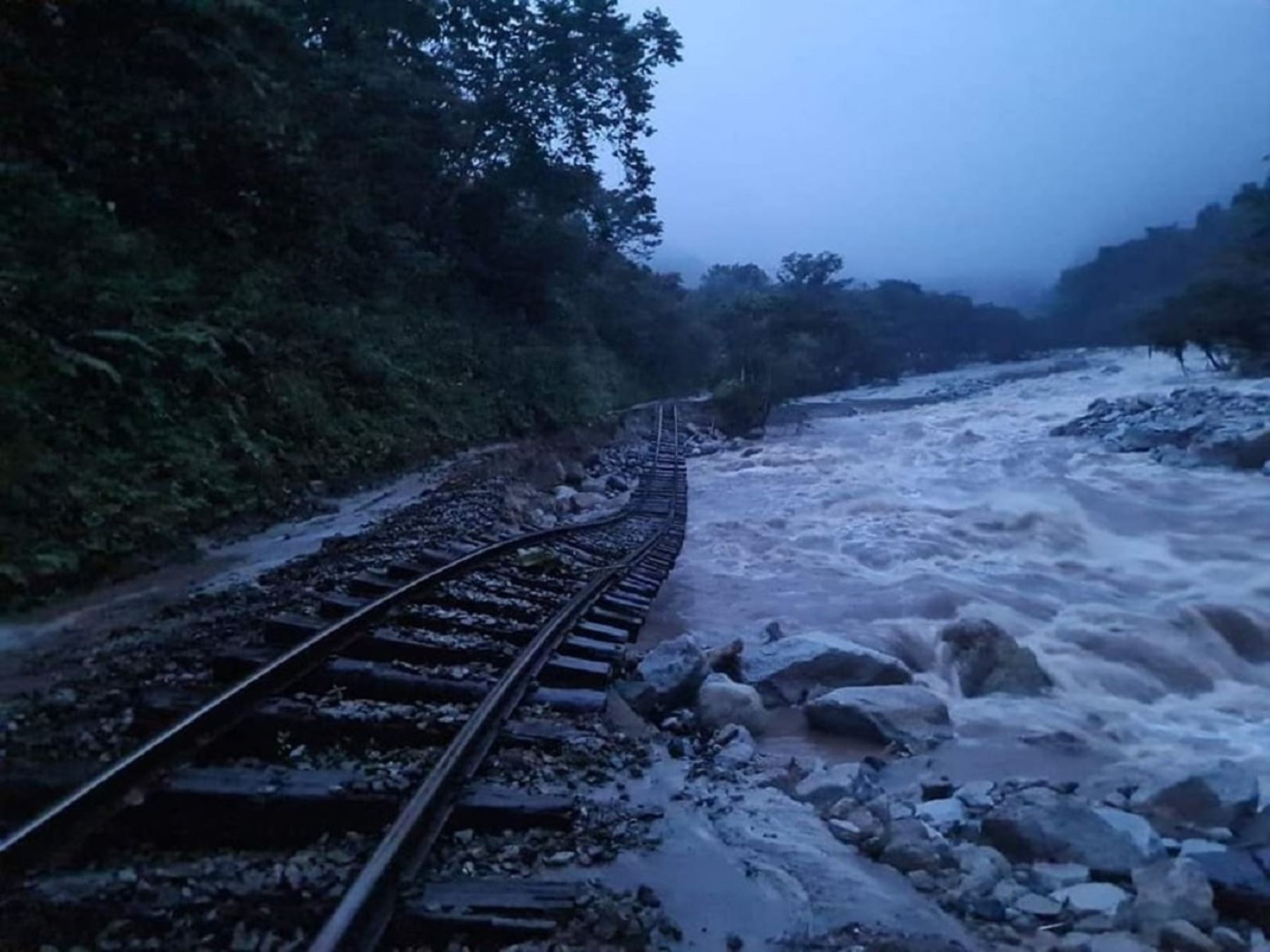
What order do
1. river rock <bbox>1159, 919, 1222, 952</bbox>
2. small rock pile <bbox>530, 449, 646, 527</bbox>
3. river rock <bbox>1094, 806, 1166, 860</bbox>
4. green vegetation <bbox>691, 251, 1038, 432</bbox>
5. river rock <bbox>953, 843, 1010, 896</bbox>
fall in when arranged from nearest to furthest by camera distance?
river rock <bbox>1159, 919, 1222, 952</bbox>, river rock <bbox>953, 843, 1010, 896</bbox>, river rock <bbox>1094, 806, 1166, 860</bbox>, small rock pile <bbox>530, 449, 646, 527</bbox>, green vegetation <bbox>691, 251, 1038, 432</bbox>

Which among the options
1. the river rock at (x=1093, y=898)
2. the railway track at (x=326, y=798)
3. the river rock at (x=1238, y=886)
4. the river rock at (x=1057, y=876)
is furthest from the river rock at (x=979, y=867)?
the railway track at (x=326, y=798)

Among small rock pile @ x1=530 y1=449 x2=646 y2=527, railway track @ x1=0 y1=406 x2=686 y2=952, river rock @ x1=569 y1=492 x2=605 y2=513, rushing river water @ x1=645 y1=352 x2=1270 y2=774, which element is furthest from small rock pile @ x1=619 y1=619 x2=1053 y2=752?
river rock @ x1=569 y1=492 x2=605 y2=513

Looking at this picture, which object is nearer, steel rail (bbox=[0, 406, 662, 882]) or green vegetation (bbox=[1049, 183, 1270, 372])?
steel rail (bbox=[0, 406, 662, 882])

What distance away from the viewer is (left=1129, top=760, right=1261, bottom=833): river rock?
5.35m

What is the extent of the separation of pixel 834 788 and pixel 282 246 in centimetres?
1467

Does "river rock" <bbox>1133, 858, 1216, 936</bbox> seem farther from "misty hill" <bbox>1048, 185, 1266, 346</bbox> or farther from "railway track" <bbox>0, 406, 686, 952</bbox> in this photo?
"misty hill" <bbox>1048, 185, 1266, 346</bbox>

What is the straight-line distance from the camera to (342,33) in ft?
65.9

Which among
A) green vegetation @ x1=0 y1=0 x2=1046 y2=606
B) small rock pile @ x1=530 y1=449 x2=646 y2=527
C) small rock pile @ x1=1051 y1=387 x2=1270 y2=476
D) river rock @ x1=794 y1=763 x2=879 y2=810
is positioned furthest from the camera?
small rock pile @ x1=1051 y1=387 x2=1270 y2=476

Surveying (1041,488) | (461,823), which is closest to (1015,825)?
(461,823)

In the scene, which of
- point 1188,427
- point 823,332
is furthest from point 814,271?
point 1188,427

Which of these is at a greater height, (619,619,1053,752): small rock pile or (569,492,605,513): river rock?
(569,492,605,513): river rock

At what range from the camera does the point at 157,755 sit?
3.92m

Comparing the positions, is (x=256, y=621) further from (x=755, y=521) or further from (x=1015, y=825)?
(x=755, y=521)

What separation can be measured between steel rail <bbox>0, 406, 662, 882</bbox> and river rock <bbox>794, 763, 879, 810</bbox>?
2786 mm
